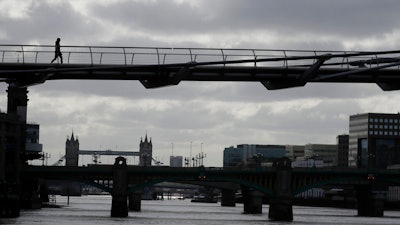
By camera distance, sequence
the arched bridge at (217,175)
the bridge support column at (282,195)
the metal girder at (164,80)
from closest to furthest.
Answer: the metal girder at (164,80) < the bridge support column at (282,195) < the arched bridge at (217,175)

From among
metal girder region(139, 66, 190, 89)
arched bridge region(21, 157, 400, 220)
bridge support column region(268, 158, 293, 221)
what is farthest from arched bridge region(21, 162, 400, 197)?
metal girder region(139, 66, 190, 89)

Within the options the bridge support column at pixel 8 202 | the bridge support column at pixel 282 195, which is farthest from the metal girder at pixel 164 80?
the bridge support column at pixel 282 195

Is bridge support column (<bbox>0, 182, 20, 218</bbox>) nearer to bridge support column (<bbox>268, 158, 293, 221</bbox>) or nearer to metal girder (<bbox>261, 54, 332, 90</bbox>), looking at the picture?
bridge support column (<bbox>268, 158, 293, 221</bbox>)

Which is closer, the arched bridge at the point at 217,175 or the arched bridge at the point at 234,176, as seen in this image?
the arched bridge at the point at 234,176

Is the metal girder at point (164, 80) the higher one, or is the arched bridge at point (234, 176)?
the metal girder at point (164, 80)

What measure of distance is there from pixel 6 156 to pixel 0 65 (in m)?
128

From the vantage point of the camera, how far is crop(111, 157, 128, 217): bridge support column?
169125 millimetres

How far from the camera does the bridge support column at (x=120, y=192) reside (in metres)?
169

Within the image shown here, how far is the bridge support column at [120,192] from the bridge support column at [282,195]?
816 inches

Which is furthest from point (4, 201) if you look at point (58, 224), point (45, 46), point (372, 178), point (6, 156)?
point (45, 46)

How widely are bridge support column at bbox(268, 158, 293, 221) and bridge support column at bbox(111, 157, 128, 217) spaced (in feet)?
68.0

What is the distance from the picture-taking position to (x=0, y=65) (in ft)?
200

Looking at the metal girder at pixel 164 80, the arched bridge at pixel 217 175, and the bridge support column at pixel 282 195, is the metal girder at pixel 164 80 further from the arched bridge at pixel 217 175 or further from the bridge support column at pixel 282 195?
the arched bridge at pixel 217 175

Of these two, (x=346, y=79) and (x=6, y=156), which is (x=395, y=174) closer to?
(x=6, y=156)
